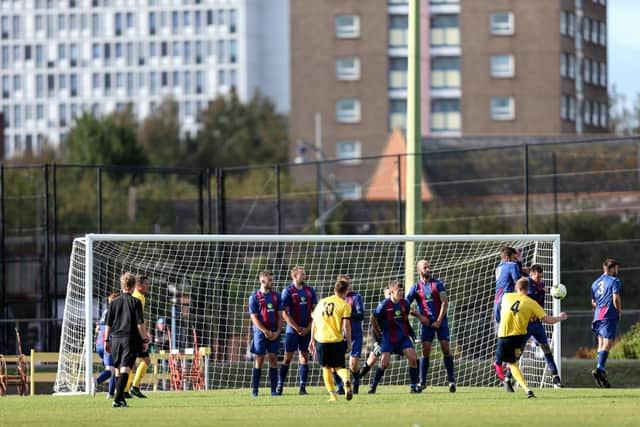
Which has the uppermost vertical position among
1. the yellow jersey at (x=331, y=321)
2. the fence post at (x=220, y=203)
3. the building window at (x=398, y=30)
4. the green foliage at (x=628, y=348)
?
the building window at (x=398, y=30)

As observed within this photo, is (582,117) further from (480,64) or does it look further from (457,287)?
(457,287)

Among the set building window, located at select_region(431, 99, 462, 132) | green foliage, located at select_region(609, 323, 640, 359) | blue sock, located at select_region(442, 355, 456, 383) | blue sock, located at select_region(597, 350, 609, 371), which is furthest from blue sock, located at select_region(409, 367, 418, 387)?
building window, located at select_region(431, 99, 462, 132)

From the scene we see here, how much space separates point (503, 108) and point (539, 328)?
231 ft

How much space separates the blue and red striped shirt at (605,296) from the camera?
68.8ft

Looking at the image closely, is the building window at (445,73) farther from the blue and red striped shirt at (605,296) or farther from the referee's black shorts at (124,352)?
the referee's black shorts at (124,352)

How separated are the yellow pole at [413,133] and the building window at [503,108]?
6438 centimetres

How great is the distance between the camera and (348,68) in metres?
91.6

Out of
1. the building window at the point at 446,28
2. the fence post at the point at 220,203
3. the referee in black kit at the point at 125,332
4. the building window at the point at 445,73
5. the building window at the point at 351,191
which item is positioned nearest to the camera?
the referee in black kit at the point at 125,332

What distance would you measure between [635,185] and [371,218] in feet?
37.8

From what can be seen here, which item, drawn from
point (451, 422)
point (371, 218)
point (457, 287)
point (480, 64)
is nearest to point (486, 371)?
point (457, 287)

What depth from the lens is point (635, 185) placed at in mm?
59875

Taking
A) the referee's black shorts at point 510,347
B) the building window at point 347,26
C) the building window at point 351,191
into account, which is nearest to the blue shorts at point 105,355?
the referee's black shorts at point 510,347

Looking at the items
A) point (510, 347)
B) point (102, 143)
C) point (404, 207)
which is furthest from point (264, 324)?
point (102, 143)

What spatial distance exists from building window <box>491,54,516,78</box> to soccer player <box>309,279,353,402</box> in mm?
72409
